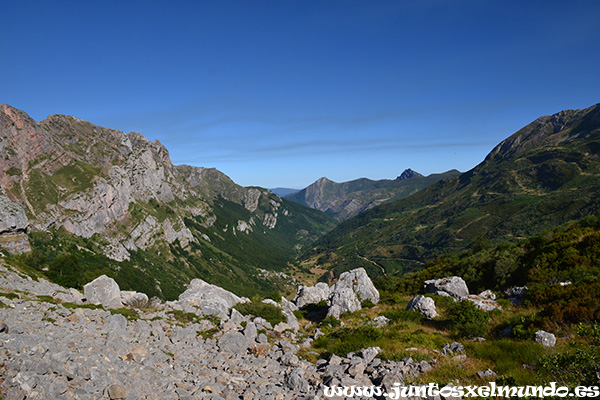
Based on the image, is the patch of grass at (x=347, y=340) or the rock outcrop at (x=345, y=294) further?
the rock outcrop at (x=345, y=294)

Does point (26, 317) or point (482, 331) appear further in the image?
point (482, 331)

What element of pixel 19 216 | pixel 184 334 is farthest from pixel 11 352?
pixel 19 216

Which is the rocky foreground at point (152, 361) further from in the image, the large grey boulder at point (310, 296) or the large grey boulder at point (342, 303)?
the large grey boulder at point (310, 296)

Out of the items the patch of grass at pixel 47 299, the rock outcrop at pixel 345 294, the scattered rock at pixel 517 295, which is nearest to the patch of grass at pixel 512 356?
the scattered rock at pixel 517 295

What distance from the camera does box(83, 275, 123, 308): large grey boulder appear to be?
24984mm

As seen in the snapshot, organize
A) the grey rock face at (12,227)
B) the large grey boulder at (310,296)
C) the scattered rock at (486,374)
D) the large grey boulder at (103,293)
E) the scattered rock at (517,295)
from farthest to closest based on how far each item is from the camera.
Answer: the grey rock face at (12,227)
the large grey boulder at (310,296)
the large grey boulder at (103,293)
the scattered rock at (517,295)
the scattered rock at (486,374)

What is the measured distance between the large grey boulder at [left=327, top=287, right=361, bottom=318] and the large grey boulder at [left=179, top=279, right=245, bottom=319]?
35.5 feet

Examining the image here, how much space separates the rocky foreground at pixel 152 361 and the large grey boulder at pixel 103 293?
9.73 feet

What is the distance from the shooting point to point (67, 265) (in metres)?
47.5

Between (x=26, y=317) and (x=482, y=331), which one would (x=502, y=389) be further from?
(x=26, y=317)

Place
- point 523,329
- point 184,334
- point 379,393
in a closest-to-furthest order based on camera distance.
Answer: point 379,393, point 523,329, point 184,334

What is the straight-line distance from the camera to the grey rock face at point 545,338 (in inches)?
541

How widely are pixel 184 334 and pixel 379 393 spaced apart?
13806 mm

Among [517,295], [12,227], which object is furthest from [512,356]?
[12,227]
